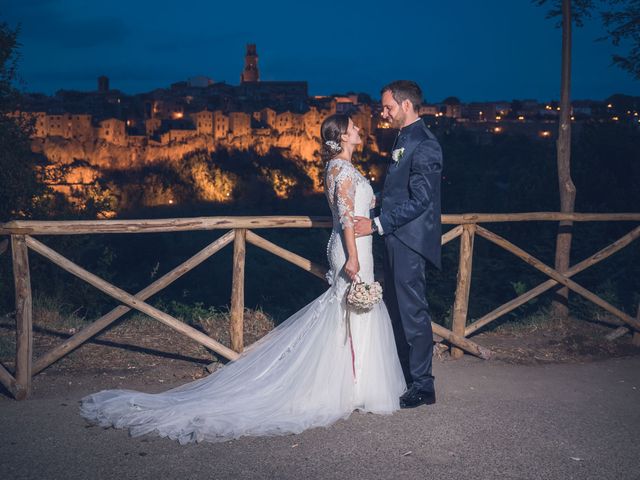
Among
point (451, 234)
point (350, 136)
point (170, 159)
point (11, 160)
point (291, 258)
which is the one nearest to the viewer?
point (350, 136)

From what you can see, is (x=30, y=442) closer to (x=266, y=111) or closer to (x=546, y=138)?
(x=546, y=138)

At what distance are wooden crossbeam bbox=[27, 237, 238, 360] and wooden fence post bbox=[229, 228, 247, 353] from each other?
5.3 inches

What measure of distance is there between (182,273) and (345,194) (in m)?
1.79

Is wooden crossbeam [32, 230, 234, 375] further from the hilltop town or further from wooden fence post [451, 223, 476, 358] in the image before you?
the hilltop town

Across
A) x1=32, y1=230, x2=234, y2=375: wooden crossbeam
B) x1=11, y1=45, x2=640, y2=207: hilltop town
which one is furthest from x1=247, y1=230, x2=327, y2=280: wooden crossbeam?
x1=11, y1=45, x2=640, y2=207: hilltop town

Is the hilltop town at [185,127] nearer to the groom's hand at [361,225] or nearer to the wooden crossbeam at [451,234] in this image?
the wooden crossbeam at [451,234]

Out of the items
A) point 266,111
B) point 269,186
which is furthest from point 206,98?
point 269,186

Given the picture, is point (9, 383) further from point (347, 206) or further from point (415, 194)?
point (415, 194)

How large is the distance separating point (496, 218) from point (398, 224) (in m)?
1.92

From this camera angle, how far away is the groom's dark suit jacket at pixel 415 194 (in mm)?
4156

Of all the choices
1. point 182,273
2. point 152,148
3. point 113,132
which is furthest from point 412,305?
point 113,132

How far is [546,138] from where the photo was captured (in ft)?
212

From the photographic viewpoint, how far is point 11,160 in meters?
10.8

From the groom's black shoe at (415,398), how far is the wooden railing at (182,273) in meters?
1.16
